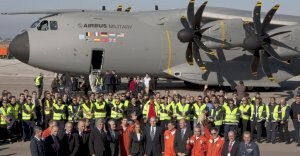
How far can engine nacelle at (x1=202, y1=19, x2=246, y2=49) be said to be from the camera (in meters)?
23.6

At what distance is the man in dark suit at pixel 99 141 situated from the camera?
10.5 m

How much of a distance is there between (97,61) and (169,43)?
3.88 metres

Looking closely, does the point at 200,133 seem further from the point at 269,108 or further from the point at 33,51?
the point at 33,51

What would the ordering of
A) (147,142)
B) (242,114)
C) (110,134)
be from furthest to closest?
1. (242,114)
2. (147,142)
3. (110,134)

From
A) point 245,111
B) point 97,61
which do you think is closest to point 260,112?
point 245,111

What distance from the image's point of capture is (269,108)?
16.0m

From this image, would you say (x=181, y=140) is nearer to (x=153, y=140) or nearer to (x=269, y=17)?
(x=153, y=140)

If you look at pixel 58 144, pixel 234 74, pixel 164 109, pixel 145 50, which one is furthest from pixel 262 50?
pixel 58 144

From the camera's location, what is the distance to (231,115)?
1531 cm

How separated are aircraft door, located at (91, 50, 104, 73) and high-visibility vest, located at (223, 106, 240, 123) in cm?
1044

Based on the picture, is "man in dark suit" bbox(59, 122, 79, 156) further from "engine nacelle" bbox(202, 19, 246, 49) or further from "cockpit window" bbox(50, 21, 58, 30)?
"engine nacelle" bbox(202, 19, 246, 49)

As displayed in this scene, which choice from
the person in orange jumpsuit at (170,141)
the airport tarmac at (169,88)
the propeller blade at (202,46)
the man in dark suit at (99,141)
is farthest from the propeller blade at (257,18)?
the man in dark suit at (99,141)

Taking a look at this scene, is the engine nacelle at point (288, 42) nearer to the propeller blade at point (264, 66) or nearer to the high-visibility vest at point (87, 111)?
the propeller blade at point (264, 66)

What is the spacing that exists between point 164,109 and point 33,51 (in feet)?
32.4
